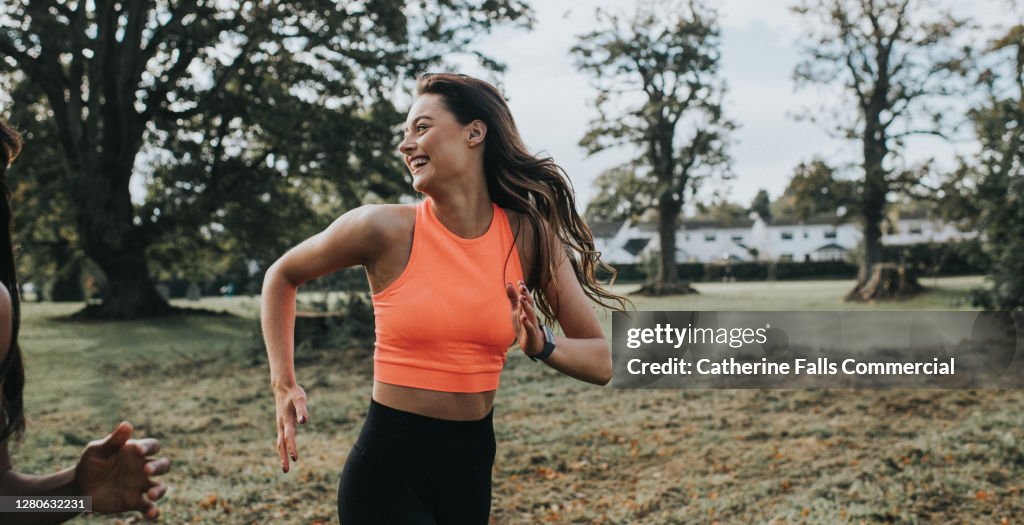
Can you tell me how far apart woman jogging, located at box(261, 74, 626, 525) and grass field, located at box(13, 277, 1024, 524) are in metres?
4.04

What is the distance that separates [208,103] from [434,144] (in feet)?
75.8

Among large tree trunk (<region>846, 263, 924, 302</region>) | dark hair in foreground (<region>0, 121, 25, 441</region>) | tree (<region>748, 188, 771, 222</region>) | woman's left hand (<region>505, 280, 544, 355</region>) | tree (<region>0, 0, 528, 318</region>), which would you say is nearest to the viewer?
dark hair in foreground (<region>0, 121, 25, 441</region>)

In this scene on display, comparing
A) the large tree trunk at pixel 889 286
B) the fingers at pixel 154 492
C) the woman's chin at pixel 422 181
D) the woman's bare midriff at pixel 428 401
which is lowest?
the large tree trunk at pixel 889 286

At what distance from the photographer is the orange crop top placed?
8.72 ft

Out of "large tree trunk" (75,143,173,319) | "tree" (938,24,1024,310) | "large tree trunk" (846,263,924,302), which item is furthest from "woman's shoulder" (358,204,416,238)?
"large tree trunk" (846,263,924,302)

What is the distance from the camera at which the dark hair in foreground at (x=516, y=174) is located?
2.93 metres

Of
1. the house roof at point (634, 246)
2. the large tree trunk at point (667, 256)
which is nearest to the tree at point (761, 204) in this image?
the house roof at point (634, 246)

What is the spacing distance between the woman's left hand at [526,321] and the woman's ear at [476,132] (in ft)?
2.04

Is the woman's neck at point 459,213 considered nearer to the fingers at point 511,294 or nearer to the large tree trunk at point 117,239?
the fingers at point 511,294

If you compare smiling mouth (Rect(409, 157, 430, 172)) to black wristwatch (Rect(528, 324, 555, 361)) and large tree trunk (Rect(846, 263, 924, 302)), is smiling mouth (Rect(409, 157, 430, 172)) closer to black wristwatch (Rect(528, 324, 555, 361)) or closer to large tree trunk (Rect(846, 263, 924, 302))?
black wristwatch (Rect(528, 324, 555, 361))

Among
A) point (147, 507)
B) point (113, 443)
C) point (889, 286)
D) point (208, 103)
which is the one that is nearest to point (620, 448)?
point (147, 507)

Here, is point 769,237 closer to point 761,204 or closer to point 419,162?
point 761,204

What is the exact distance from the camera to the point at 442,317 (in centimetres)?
264

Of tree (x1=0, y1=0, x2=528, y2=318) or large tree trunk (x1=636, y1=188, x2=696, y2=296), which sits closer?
tree (x1=0, y1=0, x2=528, y2=318)
